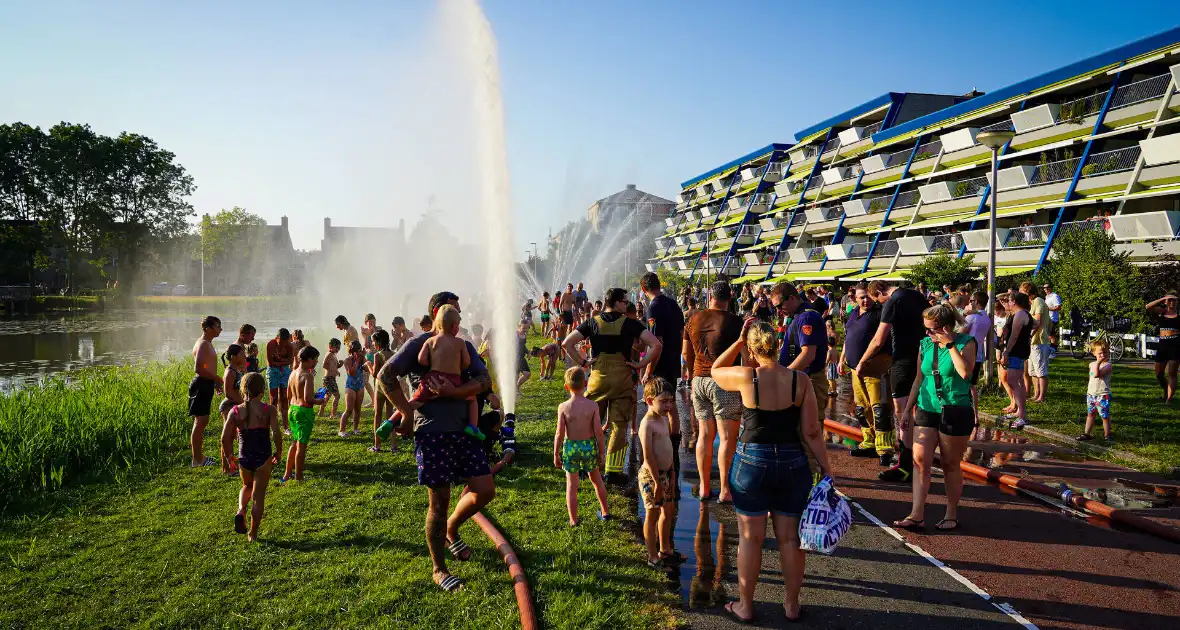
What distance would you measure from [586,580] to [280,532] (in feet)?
10.3

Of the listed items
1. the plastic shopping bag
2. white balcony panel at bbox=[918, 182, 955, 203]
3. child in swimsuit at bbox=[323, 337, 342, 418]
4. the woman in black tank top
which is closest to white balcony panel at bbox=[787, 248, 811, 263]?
white balcony panel at bbox=[918, 182, 955, 203]

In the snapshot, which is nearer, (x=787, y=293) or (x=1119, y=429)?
(x=787, y=293)

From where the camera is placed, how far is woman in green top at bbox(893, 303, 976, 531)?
18.0 ft

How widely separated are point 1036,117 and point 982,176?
484 cm

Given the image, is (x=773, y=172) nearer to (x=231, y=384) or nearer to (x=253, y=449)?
(x=231, y=384)

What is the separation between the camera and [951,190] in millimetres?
40531

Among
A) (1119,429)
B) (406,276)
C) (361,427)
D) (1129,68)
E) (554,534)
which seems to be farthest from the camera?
(406,276)

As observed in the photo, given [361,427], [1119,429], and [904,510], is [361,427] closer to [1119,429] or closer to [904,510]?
[904,510]

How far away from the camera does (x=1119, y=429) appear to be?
366 inches

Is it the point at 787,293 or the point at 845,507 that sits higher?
the point at 787,293

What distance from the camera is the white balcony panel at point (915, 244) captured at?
40625 mm

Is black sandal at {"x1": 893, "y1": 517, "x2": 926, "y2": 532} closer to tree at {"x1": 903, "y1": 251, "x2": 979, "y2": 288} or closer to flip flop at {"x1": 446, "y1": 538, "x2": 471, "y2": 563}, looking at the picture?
flip flop at {"x1": 446, "y1": 538, "x2": 471, "y2": 563}

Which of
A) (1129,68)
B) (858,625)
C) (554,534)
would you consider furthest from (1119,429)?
(1129,68)

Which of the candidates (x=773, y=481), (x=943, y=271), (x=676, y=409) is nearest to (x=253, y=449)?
(x=676, y=409)
